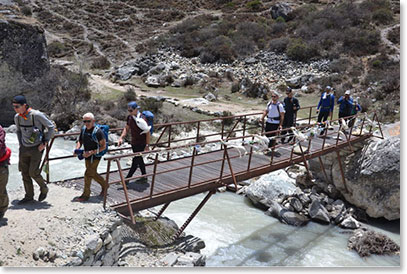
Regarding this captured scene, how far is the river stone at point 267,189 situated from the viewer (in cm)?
1224

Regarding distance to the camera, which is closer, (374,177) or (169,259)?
(169,259)

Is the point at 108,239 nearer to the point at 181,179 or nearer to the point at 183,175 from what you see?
the point at 181,179

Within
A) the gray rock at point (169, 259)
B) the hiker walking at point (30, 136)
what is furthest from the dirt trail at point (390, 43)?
the hiker walking at point (30, 136)

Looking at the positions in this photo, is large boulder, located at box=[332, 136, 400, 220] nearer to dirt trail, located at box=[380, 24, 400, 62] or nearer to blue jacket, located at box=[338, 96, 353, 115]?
blue jacket, located at box=[338, 96, 353, 115]

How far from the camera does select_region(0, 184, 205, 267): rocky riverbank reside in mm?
5074

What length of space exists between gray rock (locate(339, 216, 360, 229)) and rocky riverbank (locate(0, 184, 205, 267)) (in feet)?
18.6

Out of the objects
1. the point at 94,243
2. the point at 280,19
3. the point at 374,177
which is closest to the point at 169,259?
the point at 94,243

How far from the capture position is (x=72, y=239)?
17.9 feet

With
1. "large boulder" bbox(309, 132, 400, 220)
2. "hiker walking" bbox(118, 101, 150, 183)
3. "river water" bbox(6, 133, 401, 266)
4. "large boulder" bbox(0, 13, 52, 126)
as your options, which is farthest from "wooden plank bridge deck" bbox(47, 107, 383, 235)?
"large boulder" bbox(0, 13, 52, 126)

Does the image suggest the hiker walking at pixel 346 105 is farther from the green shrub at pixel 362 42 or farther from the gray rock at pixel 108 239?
the green shrub at pixel 362 42

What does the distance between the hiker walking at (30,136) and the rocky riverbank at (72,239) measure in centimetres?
59

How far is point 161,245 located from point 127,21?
4721 centimetres

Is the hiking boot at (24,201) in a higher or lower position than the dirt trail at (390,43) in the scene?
lower

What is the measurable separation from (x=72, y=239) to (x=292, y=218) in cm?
758
